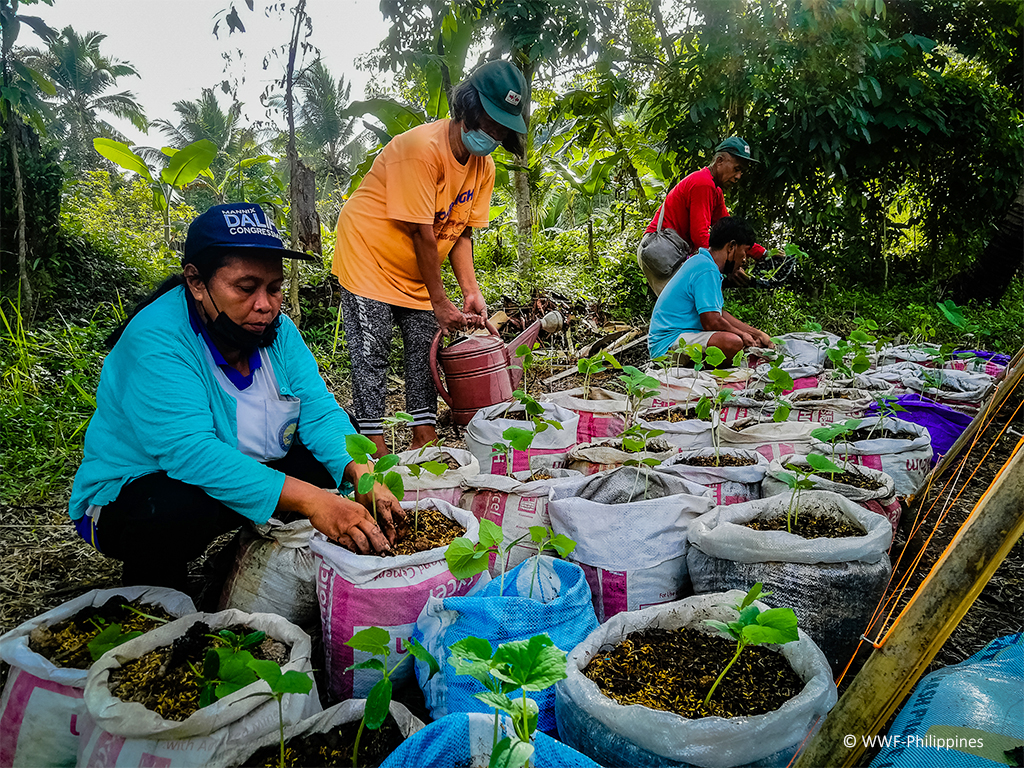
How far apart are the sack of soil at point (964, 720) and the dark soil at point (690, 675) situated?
16 cm

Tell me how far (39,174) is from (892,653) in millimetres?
5516

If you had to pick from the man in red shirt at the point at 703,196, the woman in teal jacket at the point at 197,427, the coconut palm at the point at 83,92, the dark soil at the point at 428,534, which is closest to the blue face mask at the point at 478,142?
the woman in teal jacket at the point at 197,427

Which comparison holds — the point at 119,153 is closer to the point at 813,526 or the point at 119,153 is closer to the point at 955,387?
the point at 813,526

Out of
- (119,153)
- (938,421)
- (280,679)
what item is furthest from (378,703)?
(119,153)

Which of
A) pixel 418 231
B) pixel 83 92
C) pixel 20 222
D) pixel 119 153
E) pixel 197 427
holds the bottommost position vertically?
pixel 197 427

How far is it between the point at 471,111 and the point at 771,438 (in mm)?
1571

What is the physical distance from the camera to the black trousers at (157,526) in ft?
4.66

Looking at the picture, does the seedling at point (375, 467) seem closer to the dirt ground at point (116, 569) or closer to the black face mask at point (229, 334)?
the black face mask at point (229, 334)

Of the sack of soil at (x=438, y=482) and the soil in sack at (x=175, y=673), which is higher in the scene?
the sack of soil at (x=438, y=482)

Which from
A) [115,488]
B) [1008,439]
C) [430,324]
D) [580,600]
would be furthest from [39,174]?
[1008,439]

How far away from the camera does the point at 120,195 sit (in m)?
12.6

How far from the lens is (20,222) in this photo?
4082mm

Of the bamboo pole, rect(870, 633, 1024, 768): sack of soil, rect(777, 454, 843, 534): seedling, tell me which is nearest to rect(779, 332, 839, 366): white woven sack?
rect(777, 454, 843, 534): seedling

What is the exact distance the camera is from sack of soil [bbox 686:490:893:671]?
1.32 m
